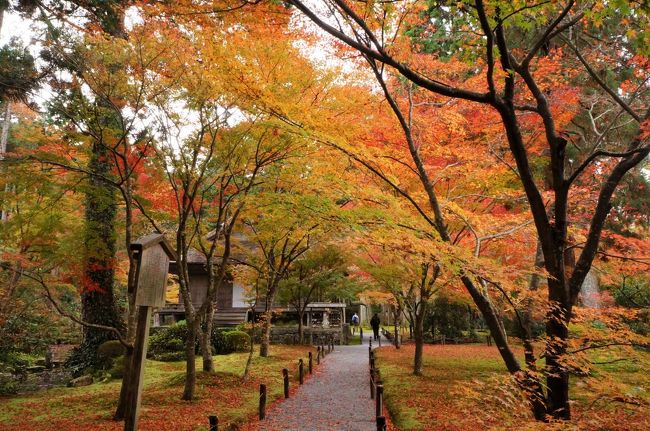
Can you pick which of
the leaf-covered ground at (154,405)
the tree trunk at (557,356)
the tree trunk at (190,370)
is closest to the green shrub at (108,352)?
the leaf-covered ground at (154,405)

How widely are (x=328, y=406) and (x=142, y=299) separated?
20.9 ft

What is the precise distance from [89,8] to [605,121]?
17.4m

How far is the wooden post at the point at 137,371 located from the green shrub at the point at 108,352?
10587 millimetres

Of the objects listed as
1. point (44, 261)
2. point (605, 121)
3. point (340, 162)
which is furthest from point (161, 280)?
point (605, 121)

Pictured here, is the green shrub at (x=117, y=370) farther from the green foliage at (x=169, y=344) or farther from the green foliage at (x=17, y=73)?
the green foliage at (x=17, y=73)

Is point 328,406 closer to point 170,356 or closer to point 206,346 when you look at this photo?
point 206,346

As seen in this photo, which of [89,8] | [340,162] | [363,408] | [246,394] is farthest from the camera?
[89,8]

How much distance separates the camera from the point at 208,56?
7.86 m

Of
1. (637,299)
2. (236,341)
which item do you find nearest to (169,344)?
(236,341)

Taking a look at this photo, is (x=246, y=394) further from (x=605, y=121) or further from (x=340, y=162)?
(x=605, y=121)

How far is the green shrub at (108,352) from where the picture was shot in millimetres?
14383

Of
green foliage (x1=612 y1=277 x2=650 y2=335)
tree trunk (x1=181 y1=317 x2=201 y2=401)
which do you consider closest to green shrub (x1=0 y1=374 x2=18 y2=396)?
tree trunk (x1=181 y1=317 x2=201 y2=401)

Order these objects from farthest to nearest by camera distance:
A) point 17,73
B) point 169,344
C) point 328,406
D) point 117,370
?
point 169,344
point 117,370
point 17,73
point 328,406

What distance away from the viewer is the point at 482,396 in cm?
489
